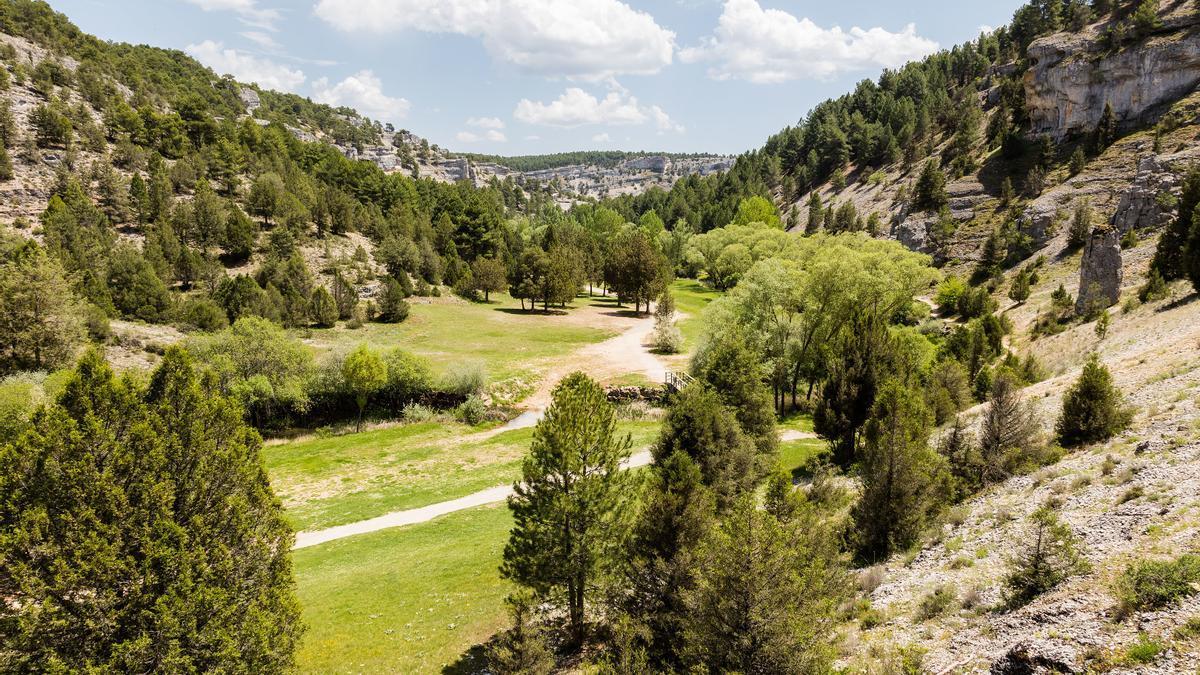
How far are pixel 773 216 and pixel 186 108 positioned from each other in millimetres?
100833

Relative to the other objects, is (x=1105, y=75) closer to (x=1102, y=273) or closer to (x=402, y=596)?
(x=1102, y=273)

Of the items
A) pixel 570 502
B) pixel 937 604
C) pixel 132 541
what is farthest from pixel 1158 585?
pixel 132 541

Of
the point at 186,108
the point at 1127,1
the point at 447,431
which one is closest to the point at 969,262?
the point at 1127,1

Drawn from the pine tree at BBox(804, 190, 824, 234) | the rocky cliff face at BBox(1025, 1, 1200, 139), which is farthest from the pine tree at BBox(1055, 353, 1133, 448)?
the pine tree at BBox(804, 190, 824, 234)

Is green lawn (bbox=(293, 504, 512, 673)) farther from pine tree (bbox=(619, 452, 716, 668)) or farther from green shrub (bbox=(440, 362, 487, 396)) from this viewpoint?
green shrub (bbox=(440, 362, 487, 396))

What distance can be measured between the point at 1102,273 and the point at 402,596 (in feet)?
141

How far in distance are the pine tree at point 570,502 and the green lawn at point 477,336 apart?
101 feet

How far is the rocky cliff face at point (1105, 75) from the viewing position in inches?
2426

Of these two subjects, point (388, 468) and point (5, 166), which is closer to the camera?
point (388, 468)

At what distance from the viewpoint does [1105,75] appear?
66.5 metres

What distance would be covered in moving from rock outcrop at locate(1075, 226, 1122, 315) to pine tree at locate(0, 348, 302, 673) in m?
44.0

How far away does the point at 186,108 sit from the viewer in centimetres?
8619

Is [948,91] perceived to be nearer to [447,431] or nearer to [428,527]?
[447,431]

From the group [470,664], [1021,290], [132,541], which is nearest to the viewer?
[132,541]
